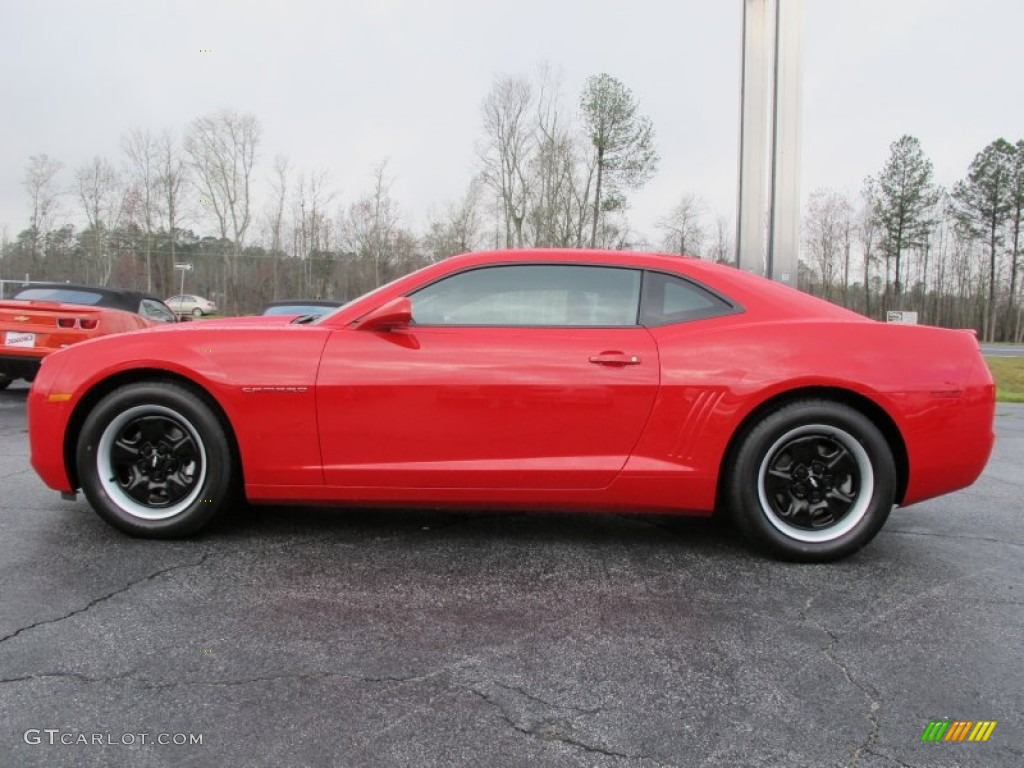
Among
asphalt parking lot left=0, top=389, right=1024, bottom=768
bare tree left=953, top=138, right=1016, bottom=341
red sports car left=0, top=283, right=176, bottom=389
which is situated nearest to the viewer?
asphalt parking lot left=0, top=389, right=1024, bottom=768

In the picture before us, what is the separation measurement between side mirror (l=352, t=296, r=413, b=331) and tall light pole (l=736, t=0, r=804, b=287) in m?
7.58

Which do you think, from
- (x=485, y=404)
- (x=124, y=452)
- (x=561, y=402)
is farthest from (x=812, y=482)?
(x=124, y=452)

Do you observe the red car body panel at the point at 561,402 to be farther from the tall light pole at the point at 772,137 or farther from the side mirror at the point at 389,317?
the tall light pole at the point at 772,137

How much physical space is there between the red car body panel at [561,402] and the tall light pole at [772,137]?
22.5 ft

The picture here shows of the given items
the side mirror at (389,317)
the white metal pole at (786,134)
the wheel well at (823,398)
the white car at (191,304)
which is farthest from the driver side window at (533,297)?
the white car at (191,304)

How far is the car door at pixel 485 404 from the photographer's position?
283 cm

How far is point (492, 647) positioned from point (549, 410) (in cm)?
106

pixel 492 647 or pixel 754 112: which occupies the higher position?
pixel 754 112

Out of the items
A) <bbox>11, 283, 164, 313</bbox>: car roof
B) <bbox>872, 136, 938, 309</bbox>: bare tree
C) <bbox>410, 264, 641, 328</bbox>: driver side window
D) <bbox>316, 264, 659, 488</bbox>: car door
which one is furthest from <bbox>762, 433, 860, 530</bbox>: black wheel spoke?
<bbox>872, 136, 938, 309</bbox>: bare tree

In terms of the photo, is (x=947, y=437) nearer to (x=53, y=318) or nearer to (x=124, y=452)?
(x=124, y=452)

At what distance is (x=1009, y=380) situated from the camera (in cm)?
1603

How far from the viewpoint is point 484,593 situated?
2.54 metres

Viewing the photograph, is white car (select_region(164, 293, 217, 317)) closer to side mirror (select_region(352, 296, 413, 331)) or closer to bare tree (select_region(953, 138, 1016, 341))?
side mirror (select_region(352, 296, 413, 331))

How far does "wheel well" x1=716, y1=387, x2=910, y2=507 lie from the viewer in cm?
290
